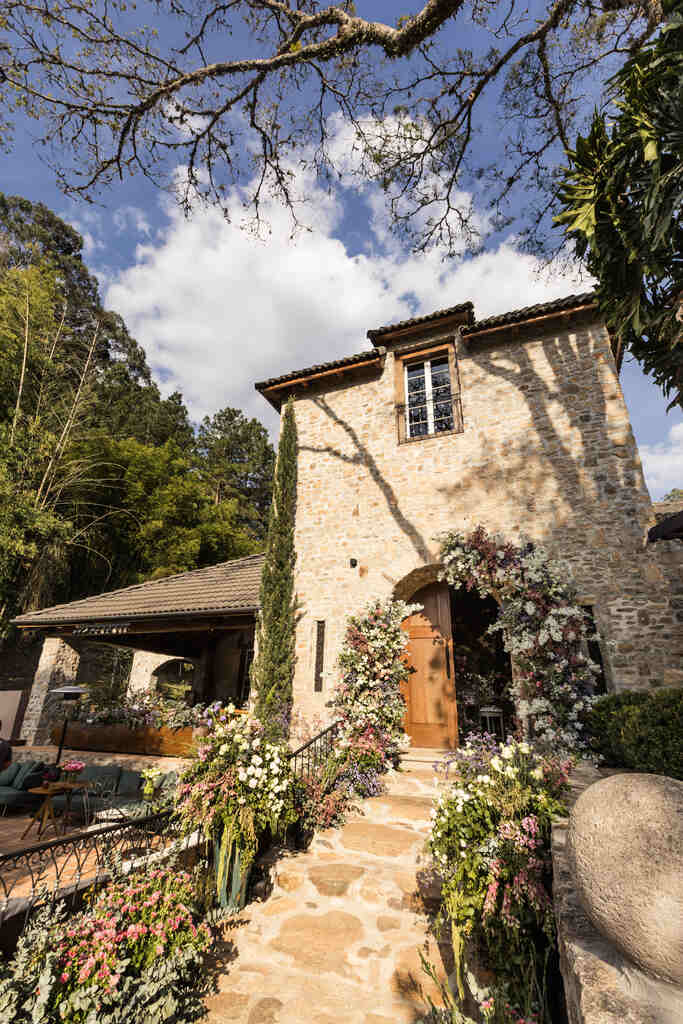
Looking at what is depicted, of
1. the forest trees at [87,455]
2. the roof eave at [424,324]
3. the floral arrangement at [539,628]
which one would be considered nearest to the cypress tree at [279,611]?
the roof eave at [424,324]

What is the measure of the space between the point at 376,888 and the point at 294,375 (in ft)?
28.7

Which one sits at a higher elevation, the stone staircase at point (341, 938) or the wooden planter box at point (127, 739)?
the wooden planter box at point (127, 739)

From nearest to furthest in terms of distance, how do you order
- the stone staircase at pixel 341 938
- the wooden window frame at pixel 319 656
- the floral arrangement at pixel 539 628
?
1. the stone staircase at pixel 341 938
2. the floral arrangement at pixel 539 628
3. the wooden window frame at pixel 319 656

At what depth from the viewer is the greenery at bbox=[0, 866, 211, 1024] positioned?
7.30 ft

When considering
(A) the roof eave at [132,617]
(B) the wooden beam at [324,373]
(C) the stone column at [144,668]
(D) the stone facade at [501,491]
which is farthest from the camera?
(C) the stone column at [144,668]

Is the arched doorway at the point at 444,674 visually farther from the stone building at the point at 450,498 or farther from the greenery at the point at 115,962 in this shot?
the greenery at the point at 115,962

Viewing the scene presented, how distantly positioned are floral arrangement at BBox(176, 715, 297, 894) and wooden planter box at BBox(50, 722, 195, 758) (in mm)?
4555

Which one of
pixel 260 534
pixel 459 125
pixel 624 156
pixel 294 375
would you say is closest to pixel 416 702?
pixel 294 375

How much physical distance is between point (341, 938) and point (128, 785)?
15.7 feet

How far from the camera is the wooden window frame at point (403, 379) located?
26.6 feet

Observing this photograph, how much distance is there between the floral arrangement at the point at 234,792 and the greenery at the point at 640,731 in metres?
3.47

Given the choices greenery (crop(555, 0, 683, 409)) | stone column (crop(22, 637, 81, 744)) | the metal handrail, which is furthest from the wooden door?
stone column (crop(22, 637, 81, 744))

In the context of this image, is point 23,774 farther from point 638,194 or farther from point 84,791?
point 638,194

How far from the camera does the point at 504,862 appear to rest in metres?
2.91
